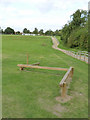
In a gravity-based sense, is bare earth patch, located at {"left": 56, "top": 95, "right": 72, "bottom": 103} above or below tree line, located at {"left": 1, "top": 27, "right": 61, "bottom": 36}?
below

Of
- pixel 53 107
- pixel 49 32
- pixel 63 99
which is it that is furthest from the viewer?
pixel 49 32

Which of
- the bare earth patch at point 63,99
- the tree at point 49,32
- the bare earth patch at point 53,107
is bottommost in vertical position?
the bare earth patch at point 53,107

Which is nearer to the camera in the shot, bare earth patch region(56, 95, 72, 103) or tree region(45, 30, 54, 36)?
bare earth patch region(56, 95, 72, 103)

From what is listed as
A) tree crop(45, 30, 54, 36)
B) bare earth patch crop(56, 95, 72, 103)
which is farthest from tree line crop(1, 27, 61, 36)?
bare earth patch crop(56, 95, 72, 103)

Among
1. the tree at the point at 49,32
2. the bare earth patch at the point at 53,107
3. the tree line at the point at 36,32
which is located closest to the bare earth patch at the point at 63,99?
the bare earth patch at the point at 53,107

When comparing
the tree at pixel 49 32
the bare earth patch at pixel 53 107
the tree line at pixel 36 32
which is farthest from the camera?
the tree at pixel 49 32

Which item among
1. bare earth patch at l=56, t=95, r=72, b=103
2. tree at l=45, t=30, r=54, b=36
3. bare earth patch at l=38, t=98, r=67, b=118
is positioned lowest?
bare earth patch at l=38, t=98, r=67, b=118

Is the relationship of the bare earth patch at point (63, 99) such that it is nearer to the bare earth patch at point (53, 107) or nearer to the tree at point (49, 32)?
the bare earth patch at point (53, 107)

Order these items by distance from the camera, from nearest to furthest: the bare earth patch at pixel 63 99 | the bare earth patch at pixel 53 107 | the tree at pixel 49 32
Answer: the bare earth patch at pixel 53 107
the bare earth patch at pixel 63 99
the tree at pixel 49 32

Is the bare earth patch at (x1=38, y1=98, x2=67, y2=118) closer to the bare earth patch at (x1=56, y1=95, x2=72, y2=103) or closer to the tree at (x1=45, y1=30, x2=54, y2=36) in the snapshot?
the bare earth patch at (x1=56, y1=95, x2=72, y2=103)

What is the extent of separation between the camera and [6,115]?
10.9 feet

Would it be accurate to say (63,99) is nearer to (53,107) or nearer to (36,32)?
(53,107)

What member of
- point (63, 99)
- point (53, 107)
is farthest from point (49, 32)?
point (53, 107)

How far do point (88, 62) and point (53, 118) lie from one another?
28.5ft
